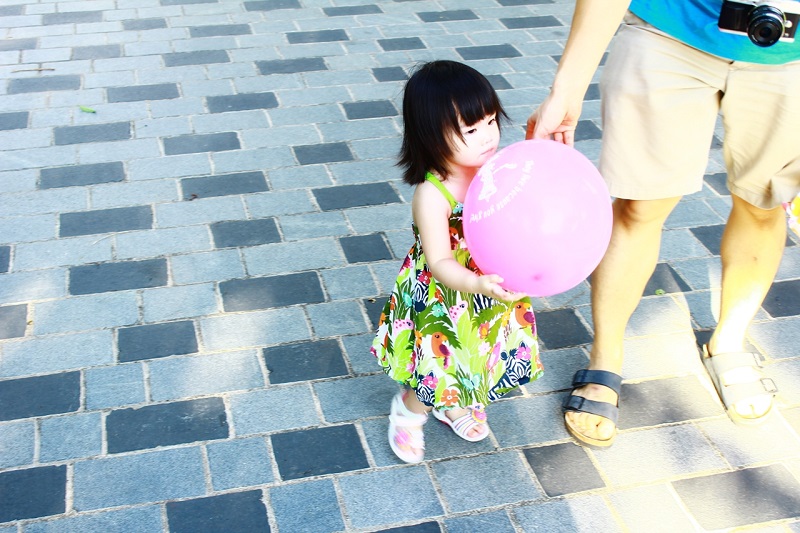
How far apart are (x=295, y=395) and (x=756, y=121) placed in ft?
5.20

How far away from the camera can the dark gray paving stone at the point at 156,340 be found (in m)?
2.89

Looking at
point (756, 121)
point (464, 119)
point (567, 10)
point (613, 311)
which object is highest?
point (464, 119)

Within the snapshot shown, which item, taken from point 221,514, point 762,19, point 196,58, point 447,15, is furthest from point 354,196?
point 447,15

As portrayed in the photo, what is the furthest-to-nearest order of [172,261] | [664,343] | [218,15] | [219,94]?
[218,15] → [219,94] → [172,261] → [664,343]

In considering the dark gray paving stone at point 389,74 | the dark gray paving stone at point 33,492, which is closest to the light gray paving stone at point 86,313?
the dark gray paving stone at point 33,492

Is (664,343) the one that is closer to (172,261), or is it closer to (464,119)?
(464,119)

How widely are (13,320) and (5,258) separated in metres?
0.42

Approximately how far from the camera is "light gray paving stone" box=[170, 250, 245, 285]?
10.7ft

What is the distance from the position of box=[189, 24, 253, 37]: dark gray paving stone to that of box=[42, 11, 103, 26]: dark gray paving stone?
668 mm

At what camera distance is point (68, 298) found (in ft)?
10.3

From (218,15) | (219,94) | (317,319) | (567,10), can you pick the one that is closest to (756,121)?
(317,319)

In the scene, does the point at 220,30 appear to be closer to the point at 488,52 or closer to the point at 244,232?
the point at 488,52

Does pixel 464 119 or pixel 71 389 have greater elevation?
pixel 464 119

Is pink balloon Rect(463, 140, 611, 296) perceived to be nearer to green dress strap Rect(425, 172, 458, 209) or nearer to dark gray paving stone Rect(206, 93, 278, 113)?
green dress strap Rect(425, 172, 458, 209)
